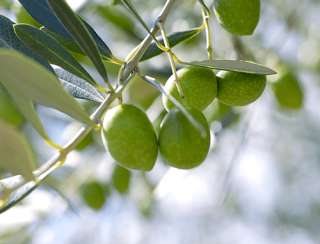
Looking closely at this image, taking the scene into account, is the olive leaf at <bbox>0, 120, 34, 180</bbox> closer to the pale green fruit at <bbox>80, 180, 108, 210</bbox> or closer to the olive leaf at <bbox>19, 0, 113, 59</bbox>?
the olive leaf at <bbox>19, 0, 113, 59</bbox>

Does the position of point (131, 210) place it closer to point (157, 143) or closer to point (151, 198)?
point (151, 198)

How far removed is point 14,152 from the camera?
3.47 feet

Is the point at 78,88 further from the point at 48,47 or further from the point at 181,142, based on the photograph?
the point at 181,142

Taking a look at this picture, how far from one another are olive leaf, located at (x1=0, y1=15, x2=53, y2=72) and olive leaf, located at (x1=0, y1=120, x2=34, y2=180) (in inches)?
9.3

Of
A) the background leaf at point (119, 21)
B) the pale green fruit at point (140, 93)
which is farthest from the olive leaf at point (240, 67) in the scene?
the background leaf at point (119, 21)

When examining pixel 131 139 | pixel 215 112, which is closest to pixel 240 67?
pixel 131 139

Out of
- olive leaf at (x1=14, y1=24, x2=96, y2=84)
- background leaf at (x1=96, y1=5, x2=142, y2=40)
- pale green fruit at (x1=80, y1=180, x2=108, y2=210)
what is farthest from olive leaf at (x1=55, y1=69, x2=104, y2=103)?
background leaf at (x1=96, y1=5, x2=142, y2=40)

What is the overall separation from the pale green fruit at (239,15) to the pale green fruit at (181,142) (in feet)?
0.75

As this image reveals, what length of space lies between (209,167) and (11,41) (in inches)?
116

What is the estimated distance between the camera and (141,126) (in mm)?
1163

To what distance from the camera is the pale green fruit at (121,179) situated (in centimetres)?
215

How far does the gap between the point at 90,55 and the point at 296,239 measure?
4042 millimetres

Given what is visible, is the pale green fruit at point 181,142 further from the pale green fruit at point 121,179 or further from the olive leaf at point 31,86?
the pale green fruit at point 121,179

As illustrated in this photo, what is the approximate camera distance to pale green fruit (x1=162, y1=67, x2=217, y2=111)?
125cm
